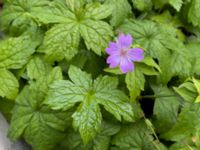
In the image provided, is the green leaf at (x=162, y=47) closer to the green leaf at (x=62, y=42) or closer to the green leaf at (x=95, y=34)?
the green leaf at (x=95, y=34)

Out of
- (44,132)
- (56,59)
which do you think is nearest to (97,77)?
(56,59)

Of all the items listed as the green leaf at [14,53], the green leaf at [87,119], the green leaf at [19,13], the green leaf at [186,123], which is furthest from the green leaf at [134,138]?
the green leaf at [19,13]

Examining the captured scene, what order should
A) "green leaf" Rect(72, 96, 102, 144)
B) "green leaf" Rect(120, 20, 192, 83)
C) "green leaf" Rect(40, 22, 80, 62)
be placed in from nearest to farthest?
"green leaf" Rect(72, 96, 102, 144) → "green leaf" Rect(40, 22, 80, 62) → "green leaf" Rect(120, 20, 192, 83)

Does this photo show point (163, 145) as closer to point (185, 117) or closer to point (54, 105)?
point (185, 117)

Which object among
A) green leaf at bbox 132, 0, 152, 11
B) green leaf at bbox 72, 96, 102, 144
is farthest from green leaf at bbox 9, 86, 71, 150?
green leaf at bbox 132, 0, 152, 11

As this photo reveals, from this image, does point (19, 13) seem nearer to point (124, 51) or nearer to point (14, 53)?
point (14, 53)

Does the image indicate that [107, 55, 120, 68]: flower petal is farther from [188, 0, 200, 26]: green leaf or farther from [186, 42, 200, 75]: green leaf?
[188, 0, 200, 26]: green leaf

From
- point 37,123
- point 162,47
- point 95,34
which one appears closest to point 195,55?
point 162,47
